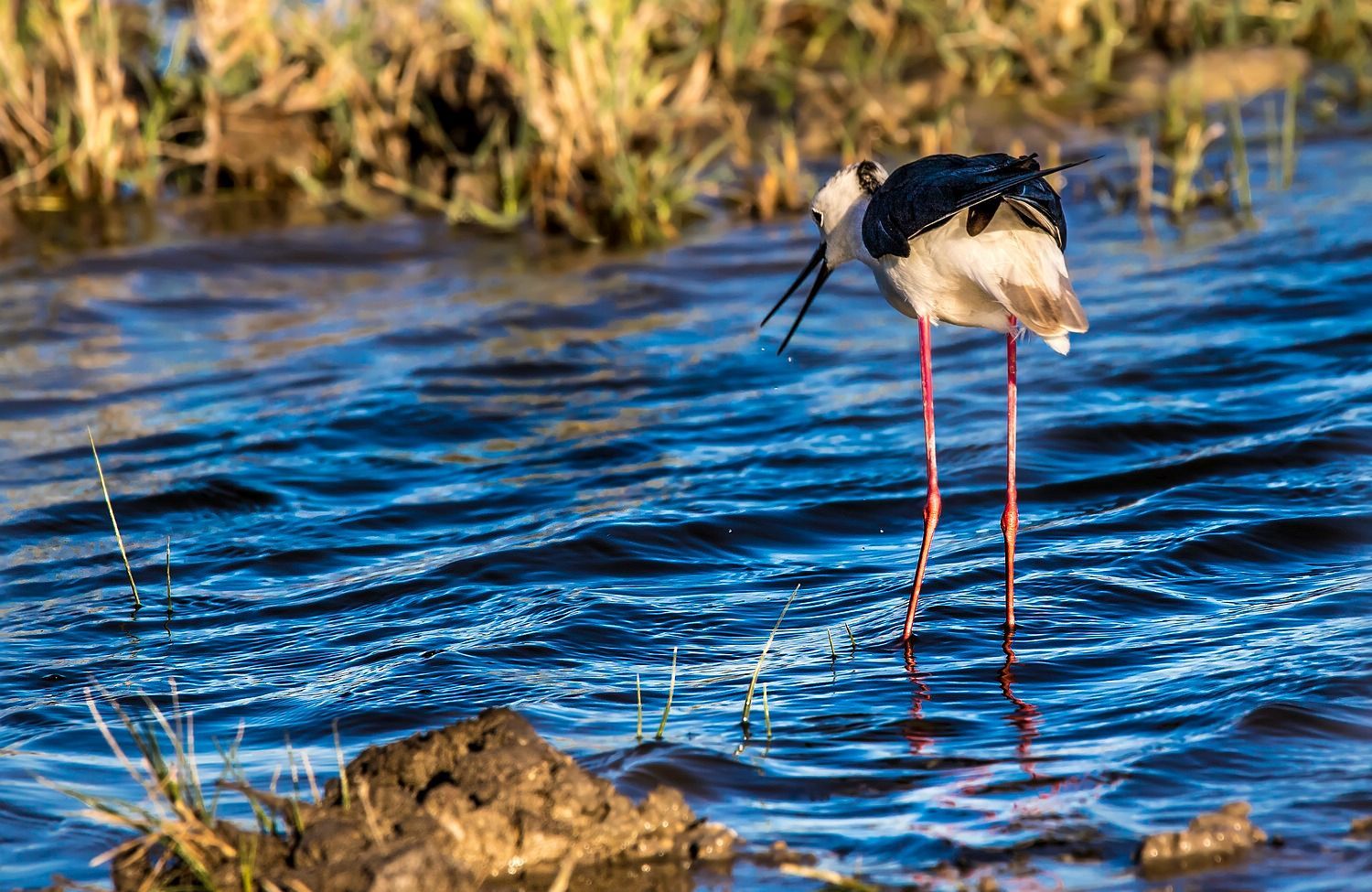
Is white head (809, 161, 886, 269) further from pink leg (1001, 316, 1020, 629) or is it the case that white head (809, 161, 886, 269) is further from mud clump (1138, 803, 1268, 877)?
mud clump (1138, 803, 1268, 877)

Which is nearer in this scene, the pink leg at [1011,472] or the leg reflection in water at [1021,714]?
the leg reflection in water at [1021,714]

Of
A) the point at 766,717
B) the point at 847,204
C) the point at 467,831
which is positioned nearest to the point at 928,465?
the point at 847,204

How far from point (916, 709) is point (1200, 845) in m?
0.89

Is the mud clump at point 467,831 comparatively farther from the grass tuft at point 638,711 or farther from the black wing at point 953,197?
the black wing at point 953,197

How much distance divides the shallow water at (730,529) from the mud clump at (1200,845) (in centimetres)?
6

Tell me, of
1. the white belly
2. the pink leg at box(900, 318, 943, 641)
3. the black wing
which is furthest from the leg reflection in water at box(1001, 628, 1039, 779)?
the black wing

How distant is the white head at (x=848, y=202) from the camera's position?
4734mm

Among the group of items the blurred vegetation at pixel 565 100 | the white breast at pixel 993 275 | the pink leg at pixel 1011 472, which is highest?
the blurred vegetation at pixel 565 100

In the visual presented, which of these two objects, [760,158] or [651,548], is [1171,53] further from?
[651,548]

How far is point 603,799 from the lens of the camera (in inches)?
119

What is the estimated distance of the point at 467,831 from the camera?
2.89 metres

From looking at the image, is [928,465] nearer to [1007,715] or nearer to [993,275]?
[993,275]

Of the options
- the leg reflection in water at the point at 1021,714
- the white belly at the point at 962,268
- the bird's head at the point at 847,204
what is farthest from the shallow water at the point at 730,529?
the bird's head at the point at 847,204

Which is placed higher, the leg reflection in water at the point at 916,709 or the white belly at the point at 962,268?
the white belly at the point at 962,268
